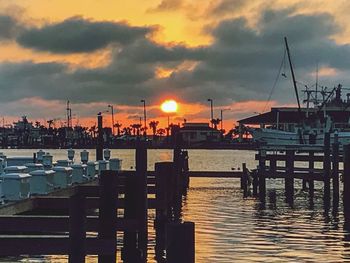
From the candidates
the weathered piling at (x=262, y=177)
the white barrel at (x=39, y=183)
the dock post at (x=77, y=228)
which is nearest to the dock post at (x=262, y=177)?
the weathered piling at (x=262, y=177)

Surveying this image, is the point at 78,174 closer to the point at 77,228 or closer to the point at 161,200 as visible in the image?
the point at 161,200

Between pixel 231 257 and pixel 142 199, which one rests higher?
pixel 142 199

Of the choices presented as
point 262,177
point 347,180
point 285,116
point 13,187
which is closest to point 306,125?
point 285,116

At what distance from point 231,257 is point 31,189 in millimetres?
6231

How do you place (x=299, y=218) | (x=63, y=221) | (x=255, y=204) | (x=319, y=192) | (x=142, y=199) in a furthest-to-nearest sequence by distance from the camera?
(x=319, y=192) < (x=255, y=204) < (x=299, y=218) < (x=142, y=199) < (x=63, y=221)

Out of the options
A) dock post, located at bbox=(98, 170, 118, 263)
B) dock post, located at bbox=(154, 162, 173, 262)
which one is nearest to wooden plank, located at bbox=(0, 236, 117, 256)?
dock post, located at bbox=(98, 170, 118, 263)

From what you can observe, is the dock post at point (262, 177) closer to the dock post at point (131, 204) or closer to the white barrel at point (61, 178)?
the white barrel at point (61, 178)

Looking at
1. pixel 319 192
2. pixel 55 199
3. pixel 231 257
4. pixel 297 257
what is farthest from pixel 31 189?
pixel 319 192

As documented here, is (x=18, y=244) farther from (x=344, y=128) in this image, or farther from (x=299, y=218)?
(x=344, y=128)

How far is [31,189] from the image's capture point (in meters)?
23.7

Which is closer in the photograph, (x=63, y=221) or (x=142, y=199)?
(x=63, y=221)

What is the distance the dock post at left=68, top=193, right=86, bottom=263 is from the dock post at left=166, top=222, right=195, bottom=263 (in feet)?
8.07

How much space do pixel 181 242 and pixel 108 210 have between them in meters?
5.13

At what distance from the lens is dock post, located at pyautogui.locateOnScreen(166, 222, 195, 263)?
33.6ft
